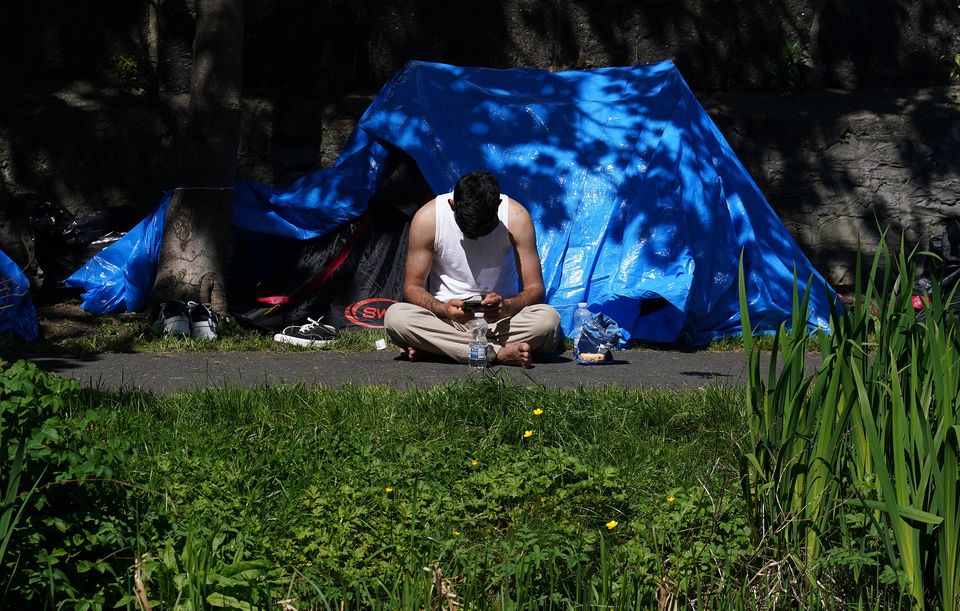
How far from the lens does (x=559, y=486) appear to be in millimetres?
3801

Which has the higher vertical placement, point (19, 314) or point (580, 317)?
point (580, 317)

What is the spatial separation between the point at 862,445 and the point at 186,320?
5.14m

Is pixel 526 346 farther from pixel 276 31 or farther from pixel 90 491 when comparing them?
pixel 276 31

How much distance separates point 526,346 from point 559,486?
113 inches

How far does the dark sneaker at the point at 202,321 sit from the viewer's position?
7438 mm

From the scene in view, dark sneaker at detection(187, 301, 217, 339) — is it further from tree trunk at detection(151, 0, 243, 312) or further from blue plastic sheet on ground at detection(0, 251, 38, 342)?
blue plastic sheet on ground at detection(0, 251, 38, 342)

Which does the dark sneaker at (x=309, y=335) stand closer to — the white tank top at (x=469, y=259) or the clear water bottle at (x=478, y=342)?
the white tank top at (x=469, y=259)

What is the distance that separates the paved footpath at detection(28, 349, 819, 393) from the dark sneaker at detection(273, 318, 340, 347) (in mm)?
223

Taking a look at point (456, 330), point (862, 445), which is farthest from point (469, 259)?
point (862, 445)

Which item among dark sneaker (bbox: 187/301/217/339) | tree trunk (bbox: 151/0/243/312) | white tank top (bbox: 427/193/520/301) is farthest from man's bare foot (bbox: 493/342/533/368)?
tree trunk (bbox: 151/0/243/312)

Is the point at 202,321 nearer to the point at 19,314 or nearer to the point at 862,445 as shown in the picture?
the point at 19,314

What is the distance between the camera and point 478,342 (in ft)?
21.8

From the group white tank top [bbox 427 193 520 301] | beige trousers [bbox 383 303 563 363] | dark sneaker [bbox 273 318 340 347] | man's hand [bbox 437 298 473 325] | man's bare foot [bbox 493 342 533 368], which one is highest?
white tank top [bbox 427 193 520 301]

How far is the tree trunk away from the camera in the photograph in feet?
25.7
